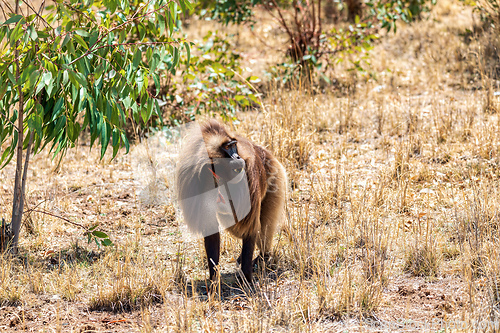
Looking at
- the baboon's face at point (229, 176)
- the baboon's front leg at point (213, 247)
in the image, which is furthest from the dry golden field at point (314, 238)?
the baboon's face at point (229, 176)

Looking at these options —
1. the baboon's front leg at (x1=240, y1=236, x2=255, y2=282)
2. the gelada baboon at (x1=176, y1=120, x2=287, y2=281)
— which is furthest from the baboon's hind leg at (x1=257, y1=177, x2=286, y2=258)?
the baboon's front leg at (x1=240, y1=236, x2=255, y2=282)

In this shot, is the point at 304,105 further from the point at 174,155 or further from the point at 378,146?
the point at 174,155

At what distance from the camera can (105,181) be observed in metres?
5.88

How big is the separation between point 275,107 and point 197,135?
9.21ft

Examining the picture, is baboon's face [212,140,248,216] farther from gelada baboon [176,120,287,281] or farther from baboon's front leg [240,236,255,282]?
baboon's front leg [240,236,255,282]

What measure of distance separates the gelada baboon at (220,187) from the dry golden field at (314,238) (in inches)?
12.9

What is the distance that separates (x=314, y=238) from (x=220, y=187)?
98 centimetres

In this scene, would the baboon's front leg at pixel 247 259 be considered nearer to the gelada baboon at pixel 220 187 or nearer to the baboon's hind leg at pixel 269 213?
the gelada baboon at pixel 220 187

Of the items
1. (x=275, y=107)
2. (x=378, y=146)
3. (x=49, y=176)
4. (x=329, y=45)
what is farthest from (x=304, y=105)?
(x=49, y=176)

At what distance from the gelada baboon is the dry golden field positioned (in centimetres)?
33

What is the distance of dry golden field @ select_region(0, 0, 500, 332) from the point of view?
3311mm

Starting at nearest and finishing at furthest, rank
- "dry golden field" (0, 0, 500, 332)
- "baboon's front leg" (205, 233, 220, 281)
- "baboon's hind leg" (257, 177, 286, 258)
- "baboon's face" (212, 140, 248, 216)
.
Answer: "baboon's face" (212, 140, 248, 216) → "dry golden field" (0, 0, 500, 332) → "baboon's front leg" (205, 233, 220, 281) → "baboon's hind leg" (257, 177, 286, 258)

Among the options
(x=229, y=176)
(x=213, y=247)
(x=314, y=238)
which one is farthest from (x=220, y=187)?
(x=314, y=238)

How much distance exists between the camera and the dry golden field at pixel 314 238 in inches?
130
